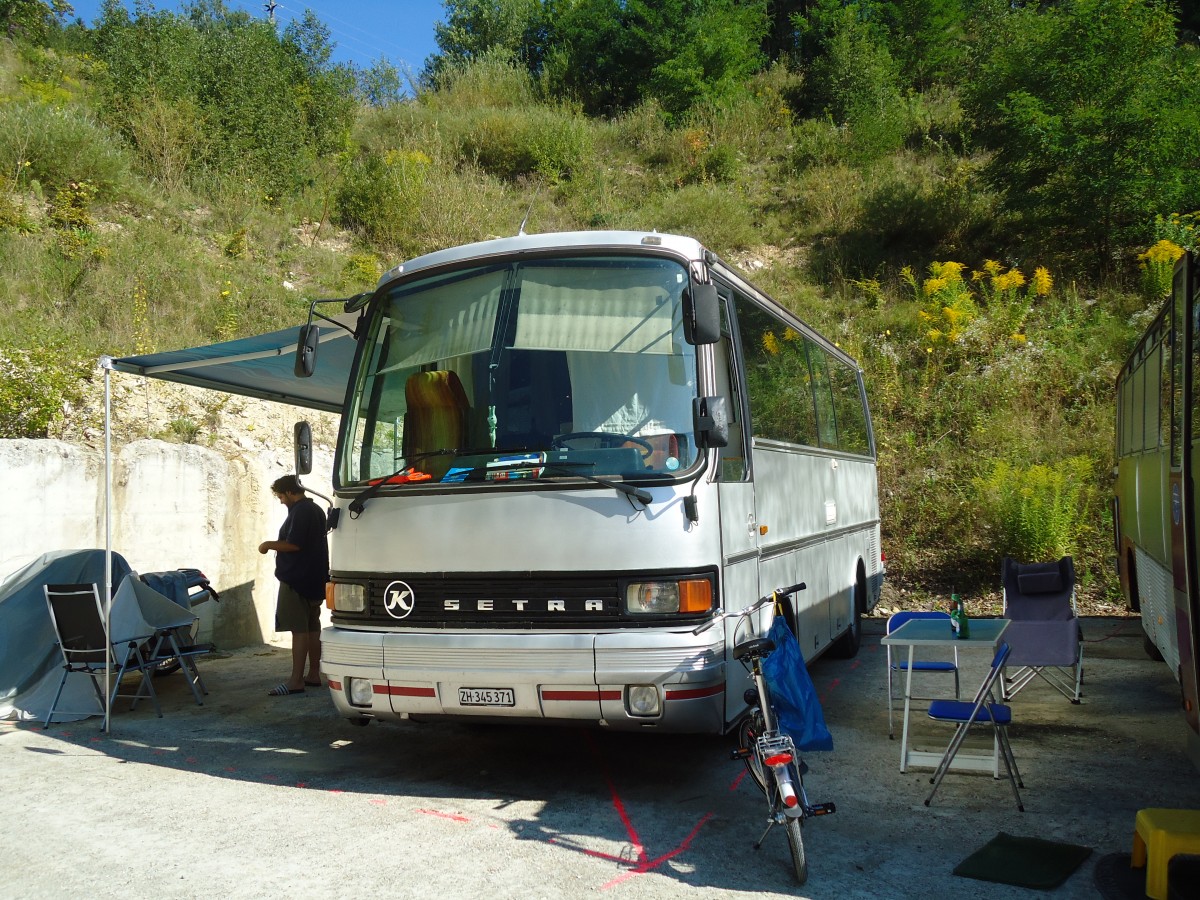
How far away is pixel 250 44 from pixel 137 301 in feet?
50.0

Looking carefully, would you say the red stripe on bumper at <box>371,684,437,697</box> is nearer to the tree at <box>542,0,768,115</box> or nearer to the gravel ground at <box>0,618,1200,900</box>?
the gravel ground at <box>0,618,1200,900</box>

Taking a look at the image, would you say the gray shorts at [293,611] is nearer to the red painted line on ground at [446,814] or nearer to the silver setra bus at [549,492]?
the silver setra bus at [549,492]

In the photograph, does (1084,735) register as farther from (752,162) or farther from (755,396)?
(752,162)

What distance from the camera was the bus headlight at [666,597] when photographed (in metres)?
5.26

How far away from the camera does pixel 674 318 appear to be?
571 cm

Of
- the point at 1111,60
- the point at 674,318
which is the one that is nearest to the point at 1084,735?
the point at 674,318

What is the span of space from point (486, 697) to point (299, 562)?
3.76 metres

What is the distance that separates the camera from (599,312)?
19.1ft

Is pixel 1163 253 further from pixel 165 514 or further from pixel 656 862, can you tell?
pixel 656 862

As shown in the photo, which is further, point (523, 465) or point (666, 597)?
point (523, 465)

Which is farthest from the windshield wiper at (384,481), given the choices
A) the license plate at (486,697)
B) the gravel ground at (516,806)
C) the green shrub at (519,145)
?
the green shrub at (519,145)

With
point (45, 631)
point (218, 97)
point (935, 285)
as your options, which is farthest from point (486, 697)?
point (218, 97)

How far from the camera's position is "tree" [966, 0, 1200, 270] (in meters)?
19.5

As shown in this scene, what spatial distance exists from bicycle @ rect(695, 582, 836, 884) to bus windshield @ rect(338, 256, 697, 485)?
1.28 metres
